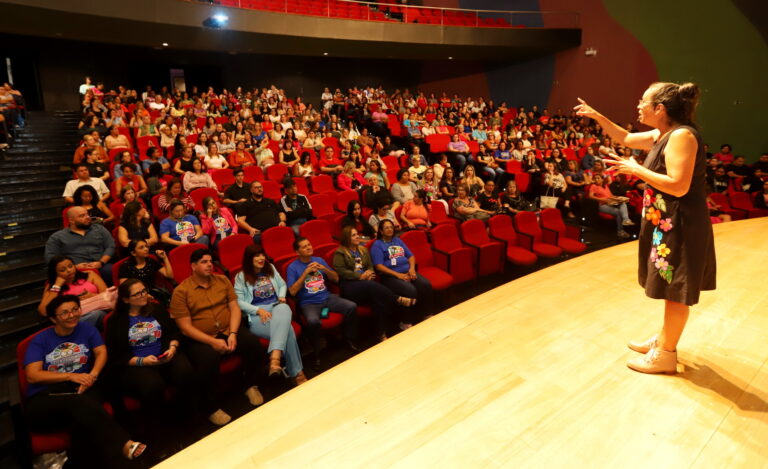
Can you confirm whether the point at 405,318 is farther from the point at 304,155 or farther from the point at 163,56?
the point at 163,56

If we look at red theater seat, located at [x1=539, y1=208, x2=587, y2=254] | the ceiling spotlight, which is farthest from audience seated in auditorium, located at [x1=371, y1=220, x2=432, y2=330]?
the ceiling spotlight

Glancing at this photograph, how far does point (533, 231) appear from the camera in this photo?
4.59 m

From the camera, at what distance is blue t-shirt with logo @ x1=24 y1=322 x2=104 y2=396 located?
216cm

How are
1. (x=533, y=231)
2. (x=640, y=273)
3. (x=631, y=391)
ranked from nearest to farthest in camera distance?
1. (x=631, y=391)
2. (x=640, y=273)
3. (x=533, y=231)

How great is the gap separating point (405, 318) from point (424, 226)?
4.69 feet

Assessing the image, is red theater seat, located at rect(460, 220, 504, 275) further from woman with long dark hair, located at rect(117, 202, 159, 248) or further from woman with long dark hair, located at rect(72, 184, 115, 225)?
woman with long dark hair, located at rect(72, 184, 115, 225)

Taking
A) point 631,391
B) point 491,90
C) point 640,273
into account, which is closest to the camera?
point 631,391

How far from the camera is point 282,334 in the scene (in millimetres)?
2688

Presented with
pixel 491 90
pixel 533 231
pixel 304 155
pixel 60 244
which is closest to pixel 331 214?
pixel 304 155

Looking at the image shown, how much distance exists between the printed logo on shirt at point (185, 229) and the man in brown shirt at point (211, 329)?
47.5 inches

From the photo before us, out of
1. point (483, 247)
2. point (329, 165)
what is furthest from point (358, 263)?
point (329, 165)

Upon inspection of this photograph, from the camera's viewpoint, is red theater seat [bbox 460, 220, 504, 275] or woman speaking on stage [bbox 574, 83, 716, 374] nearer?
woman speaking on stage [bbox 574, 83, 716, 374]

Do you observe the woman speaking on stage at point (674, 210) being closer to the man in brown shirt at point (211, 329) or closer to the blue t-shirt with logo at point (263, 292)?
the man in brown shirt at point (211, 329)

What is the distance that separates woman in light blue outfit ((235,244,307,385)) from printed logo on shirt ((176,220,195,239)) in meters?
1.10
